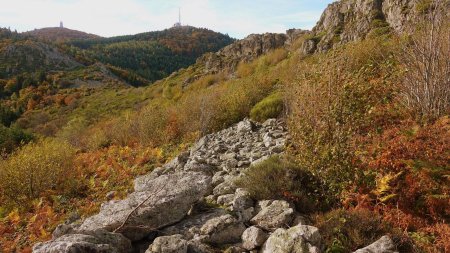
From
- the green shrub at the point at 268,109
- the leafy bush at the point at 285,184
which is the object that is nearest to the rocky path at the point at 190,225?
the leafy bush at the point at 285,184

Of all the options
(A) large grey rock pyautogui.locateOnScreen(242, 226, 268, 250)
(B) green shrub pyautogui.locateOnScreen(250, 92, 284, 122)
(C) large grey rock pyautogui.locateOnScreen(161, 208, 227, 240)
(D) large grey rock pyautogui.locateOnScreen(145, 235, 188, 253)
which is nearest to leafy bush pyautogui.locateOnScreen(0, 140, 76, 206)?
(C) large grey rock pyautogui.locateOnScreen(161, 208, 227, 240)

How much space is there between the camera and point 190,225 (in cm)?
629

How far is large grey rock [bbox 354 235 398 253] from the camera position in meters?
4.72

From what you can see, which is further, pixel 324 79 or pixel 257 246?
pixel 324 79

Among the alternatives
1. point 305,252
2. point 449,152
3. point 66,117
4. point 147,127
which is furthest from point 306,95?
point 66,117

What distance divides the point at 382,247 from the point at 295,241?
3.72 feet

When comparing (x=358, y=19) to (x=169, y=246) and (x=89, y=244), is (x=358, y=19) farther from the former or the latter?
(x=89, y=244)

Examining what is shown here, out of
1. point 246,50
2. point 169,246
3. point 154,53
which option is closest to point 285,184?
point 169,246

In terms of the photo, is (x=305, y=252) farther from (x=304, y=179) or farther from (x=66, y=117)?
(x=66, y=117)

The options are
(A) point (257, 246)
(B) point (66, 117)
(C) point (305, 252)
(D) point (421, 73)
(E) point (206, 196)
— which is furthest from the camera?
(B) point (66, 117)

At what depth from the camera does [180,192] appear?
6.50 metres

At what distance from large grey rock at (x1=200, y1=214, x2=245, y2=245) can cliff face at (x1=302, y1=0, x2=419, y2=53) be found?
1736 cm

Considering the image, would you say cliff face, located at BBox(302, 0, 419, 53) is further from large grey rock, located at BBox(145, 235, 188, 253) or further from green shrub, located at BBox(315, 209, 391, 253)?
large grey rock, located at BBox(145, 235, 188, 253)

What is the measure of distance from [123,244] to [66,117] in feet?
196
